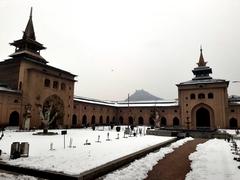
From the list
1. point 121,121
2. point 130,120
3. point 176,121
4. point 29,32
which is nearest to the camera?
point 29,32

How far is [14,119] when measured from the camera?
1185 inches

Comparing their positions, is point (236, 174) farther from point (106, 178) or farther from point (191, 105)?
point (191, 105)

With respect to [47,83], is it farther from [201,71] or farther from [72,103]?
[201,71]

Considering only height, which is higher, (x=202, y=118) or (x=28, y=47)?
(x=28, y=47)

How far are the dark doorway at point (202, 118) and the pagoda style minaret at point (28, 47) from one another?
118ft

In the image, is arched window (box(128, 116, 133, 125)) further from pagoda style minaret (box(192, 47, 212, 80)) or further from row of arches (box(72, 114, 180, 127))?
pagoda style minaret (box(192, 47, 212, 80))

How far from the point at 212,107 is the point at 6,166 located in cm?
4405

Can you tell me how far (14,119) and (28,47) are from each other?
14.8 meters

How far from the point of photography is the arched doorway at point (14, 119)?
2962 cm

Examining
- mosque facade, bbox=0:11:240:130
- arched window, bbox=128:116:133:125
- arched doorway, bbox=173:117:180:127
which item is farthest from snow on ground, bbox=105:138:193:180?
arched window, bbox=128:116:133:125

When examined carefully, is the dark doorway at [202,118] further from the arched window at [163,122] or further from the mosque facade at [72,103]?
the arched window at [163,122]

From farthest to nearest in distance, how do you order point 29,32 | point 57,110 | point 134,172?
point 29,32 → point 57,110 → point 134,172

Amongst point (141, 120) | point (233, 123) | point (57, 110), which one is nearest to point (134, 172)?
point (57, 110)

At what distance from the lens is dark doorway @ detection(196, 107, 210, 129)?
45.5 m
